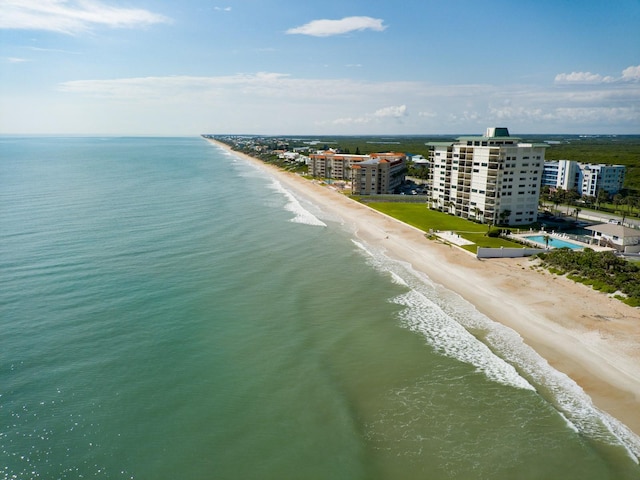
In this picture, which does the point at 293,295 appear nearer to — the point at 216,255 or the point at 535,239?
the point at 216,255

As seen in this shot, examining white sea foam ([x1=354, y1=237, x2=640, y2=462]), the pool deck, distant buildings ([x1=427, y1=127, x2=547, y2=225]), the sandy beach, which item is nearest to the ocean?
white sea foam ([x1=354, y1=237, x2=640, y2=462])

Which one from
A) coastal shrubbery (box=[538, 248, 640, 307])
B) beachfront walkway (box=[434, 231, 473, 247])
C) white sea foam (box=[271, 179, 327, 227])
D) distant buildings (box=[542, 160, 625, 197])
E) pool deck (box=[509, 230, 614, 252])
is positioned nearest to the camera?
coastal shrubbery (box=[538, 248, 640, 307])

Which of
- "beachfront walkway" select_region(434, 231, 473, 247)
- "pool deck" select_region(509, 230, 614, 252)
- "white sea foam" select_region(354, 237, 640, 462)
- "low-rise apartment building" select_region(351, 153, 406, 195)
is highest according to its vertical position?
"low-rise apartment building" select_region(351, 153, 406, 195)

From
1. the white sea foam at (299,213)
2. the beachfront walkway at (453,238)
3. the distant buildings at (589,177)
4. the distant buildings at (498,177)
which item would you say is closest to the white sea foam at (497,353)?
the beachfront walkway at (453,238)

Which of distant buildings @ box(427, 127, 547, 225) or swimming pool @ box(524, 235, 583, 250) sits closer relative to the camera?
swimming pool @ box(524, 235, 583, 250)

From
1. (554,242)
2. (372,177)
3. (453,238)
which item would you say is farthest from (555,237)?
(372,177)

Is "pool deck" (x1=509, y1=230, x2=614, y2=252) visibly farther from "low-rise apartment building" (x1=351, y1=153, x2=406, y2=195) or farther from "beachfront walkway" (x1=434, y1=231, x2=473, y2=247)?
"low-rise apartment building" (x1=351, y1=153, x2=406, y2=195)

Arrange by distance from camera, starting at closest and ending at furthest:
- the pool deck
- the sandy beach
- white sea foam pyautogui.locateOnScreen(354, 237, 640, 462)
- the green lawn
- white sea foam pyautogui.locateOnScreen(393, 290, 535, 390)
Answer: white sea foam pyautogui.locateOnScreen(354, 237, 640, 462) < the sandy beach < white sea foam pyautogui.locateOnScreen(393, 290, 535, 390) < the pool deck < the green lawn
